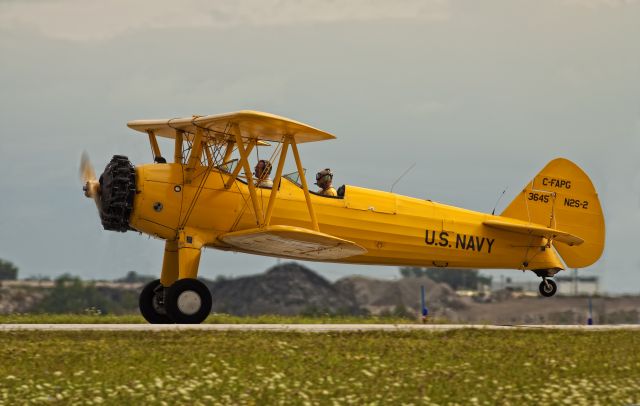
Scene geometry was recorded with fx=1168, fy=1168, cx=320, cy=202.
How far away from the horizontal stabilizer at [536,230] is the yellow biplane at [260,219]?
23mm

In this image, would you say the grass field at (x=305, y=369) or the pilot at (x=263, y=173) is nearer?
the grass field at (x=305, y=369)

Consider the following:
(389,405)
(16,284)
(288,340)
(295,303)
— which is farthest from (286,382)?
(295,303)

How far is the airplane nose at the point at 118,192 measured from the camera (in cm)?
1983

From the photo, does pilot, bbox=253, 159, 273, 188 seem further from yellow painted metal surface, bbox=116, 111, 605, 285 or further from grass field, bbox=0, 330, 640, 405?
grass field, bbox=0, 330, 640, 405

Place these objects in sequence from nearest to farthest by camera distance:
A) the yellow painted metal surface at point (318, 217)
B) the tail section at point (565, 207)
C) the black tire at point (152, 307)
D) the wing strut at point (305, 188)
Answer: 1. the yellow painted metal surface at point (318, 217)
2. the wing strut at point (305, 188)
3. the black tire at point (152, 307)
4. the tail section at point (565, 207)

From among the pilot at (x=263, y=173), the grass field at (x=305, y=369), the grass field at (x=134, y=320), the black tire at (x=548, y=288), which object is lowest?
the grass field at (x=305, y=369)

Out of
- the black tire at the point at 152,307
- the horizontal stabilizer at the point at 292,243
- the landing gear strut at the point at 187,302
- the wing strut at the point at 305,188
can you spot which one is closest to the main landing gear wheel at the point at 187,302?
the landing gear strut at the point at 187,302

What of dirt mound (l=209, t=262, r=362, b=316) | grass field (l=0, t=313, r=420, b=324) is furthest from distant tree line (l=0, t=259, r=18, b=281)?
grass field (l=0, t=313, r=420, b=324)

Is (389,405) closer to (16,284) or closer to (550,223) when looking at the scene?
(550,223)

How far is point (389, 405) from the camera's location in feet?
39.5

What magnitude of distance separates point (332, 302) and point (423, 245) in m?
28.7

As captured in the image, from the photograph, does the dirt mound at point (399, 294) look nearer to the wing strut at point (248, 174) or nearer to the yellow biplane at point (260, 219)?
the yellow biplane at point (260, 219)

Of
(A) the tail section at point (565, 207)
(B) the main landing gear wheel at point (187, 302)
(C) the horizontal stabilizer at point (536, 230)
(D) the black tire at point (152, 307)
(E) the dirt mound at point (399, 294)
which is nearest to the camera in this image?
(B) the main landing gear wheel at point (187, 302)

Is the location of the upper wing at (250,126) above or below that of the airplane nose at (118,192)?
above
